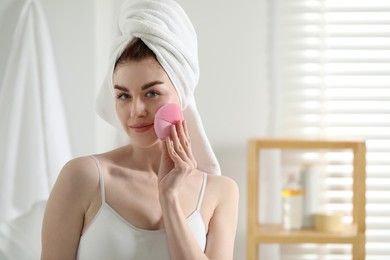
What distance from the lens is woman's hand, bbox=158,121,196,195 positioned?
1.36 m

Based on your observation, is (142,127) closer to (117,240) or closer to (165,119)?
(165,119)

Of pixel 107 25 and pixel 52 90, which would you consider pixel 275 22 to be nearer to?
pixel 107 25

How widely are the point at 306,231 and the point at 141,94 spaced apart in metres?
1.10

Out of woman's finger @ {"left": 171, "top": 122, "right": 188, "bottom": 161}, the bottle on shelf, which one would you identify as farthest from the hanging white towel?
the bottle on shelf

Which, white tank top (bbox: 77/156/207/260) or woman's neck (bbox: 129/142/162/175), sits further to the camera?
woman's neck (bbox: 129/142/162/175)

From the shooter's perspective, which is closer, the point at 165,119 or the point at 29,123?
the point at 165,119

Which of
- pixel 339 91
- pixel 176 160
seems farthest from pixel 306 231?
pixel 176 160

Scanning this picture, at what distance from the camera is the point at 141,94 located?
1.38 meters

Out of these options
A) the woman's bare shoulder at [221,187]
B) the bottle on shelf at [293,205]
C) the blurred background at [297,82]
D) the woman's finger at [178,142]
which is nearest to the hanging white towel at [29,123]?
the blurred background at [297,82]

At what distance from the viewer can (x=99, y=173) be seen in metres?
1.45

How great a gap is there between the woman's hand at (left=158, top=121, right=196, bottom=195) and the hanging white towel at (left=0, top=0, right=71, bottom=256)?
601mm

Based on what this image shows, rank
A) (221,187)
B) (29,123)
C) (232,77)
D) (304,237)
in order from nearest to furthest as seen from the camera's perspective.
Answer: (221,187) → (29,123) → (304,237) → (232,77)

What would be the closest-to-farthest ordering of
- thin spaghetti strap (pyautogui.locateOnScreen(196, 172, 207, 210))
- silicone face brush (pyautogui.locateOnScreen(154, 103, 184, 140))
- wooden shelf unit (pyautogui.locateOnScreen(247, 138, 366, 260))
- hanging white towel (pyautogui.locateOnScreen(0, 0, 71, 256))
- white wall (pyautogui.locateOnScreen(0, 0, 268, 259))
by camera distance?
silicone face brush (pyautogui.locateOnScreen(154, 103, 184, 140)) < thin spaghetti strap (pyautogui.locateOnScreen(196, 172, 207, 210)) < hanging white towel (pyautogui.locateOnScreen(0, 0, 71, 256)) < wooden shelf unit (pyautogui.locateOnScreen(247, 138, 366, 260)) < white wall (pyautogui.locateOnScreen(0, 0, 268, 259))

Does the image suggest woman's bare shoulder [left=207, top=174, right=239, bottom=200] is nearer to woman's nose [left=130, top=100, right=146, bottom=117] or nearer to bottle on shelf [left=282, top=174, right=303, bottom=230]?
woman's nose [left=130, top=100, right=146, bottom=117]
